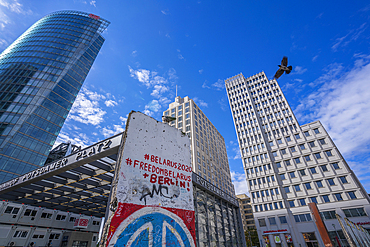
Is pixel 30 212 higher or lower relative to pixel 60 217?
higher

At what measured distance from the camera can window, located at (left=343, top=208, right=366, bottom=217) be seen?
36175mm

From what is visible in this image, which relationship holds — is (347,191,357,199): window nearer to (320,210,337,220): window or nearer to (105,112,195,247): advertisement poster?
(320,210,337,220): window

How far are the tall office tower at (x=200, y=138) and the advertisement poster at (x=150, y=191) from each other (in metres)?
43.0

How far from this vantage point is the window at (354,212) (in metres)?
36.2

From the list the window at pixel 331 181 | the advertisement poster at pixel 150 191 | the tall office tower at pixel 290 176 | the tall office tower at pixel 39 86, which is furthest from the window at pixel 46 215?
the window at pixel 331 181

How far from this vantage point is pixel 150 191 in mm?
6387

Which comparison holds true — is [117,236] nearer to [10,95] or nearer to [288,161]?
[288,161]

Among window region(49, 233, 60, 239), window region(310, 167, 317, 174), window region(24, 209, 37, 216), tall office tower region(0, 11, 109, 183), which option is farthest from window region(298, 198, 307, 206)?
tall office tower region(0, 11, 109, 183)

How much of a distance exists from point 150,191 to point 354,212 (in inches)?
2036

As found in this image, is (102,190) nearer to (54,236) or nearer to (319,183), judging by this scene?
(54,236)

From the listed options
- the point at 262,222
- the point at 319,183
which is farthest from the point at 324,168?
the point at 262,222

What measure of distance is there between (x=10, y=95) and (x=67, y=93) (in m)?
14.5

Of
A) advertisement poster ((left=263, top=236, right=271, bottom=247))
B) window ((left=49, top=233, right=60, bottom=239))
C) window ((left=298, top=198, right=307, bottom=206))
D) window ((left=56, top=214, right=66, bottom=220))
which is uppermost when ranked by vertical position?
window ((left=298, top=198, right=307, bottom=206))

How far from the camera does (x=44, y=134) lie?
49.2 m
